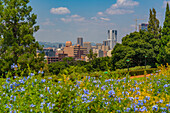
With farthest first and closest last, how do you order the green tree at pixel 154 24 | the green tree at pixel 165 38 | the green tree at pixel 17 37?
the green tree at pixel 154 24, the green tree at pixel 165 38, the green tree at pixel 17 37

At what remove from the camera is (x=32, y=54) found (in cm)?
2052

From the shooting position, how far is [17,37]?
67.9 feet

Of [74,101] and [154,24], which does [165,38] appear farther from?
[74,101]

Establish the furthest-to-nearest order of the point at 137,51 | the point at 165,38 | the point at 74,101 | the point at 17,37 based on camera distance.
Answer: the point at 137,51
the point at 165,38
the point at 17,37
the point at 74,101

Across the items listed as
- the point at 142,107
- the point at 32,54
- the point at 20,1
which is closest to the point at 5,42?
the point at 32,54

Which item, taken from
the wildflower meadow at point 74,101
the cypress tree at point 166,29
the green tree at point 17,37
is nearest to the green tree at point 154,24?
the cypress tree at point 166,29

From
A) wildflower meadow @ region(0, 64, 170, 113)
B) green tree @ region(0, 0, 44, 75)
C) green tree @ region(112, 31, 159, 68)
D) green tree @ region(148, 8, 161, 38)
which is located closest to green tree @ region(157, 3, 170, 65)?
green tree @ region(112, 31, 159, 68)

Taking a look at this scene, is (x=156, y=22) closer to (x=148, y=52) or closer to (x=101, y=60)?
(x=148, y=52)

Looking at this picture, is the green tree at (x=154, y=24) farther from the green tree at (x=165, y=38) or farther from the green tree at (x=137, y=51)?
the green tree at (x=165, y=38)

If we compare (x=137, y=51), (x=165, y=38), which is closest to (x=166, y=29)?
(x=165, y=38)

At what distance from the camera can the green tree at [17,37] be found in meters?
19.7

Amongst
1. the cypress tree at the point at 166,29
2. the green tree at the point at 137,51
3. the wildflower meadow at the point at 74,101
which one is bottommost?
the wildflower meadow at the point at 74,101

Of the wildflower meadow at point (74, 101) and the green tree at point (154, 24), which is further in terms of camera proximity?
the green tree at point (154, 24)

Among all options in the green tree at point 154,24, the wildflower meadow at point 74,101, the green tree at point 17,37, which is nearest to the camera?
the wildflower meadow at point 74,101
